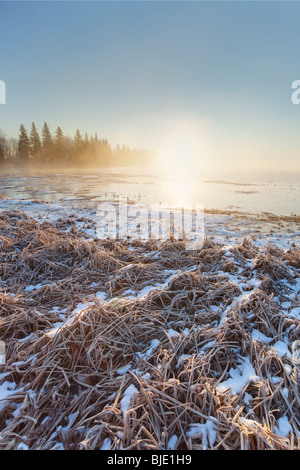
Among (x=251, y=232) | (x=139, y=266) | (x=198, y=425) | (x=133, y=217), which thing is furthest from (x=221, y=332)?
(x=133, y=217)

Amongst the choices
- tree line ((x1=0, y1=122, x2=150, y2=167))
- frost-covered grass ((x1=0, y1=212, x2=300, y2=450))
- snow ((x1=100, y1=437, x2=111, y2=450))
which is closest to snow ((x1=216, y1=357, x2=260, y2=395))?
frost-covered grass ((x1=0, y1=212, x2=300, y2=450))

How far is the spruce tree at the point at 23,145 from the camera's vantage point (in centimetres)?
5141

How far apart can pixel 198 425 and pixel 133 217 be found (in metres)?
7.58

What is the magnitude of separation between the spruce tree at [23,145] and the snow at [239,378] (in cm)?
6313

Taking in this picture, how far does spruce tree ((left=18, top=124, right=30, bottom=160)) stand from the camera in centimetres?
5141

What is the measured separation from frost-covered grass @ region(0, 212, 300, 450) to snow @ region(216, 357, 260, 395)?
10mm

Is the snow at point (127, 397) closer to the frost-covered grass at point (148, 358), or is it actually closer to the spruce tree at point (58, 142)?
the frost-covered grass at point (148, 358)

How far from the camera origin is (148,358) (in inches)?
83.7

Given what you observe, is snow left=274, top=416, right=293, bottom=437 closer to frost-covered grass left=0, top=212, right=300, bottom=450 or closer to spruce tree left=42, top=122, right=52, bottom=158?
frost-covered grass left=0, top=212, right=300, bottom=450

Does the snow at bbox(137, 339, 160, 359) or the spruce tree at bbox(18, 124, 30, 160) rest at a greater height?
the spruce tree at bbox(18, 124, 30, 160)

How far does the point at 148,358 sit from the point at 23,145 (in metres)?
62.8
